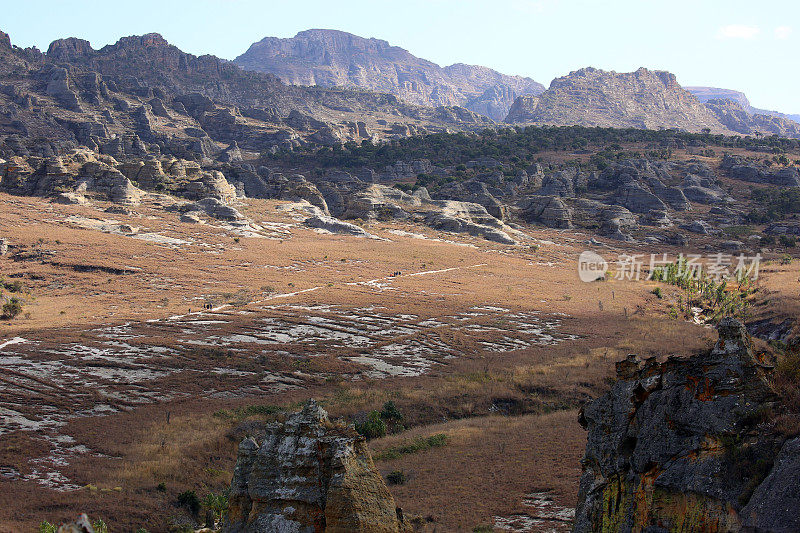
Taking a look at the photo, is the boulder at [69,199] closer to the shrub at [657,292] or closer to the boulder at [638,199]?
the shrub at [657,292]

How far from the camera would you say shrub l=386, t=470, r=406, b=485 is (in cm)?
1906

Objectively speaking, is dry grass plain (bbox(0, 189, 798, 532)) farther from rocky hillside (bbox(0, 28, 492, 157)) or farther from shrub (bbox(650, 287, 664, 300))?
rocky hillside (bbox(0, 28, 492, 157))

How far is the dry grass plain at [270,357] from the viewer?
18219 mm

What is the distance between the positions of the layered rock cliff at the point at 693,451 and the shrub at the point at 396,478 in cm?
805

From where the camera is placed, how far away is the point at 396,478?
63.1 ft

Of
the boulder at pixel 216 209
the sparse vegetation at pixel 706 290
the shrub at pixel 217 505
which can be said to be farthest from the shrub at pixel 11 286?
the sparse vegetation at pixel 706 290

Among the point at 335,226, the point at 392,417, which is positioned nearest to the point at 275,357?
the point at 392,417

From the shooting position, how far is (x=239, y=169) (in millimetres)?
107812

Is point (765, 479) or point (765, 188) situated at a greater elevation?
point (765, 188)

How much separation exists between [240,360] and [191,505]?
14554 millimetres

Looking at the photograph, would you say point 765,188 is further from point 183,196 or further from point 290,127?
point 290,127

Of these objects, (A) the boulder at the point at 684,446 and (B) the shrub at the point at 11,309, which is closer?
(A) the boulder at the point at 684,446

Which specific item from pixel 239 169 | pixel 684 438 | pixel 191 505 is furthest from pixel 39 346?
pixel 239 169

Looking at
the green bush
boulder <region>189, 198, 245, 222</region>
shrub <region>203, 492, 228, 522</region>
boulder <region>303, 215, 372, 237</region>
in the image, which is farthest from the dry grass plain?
boulder <region>303, 215, 372, 237</region>
